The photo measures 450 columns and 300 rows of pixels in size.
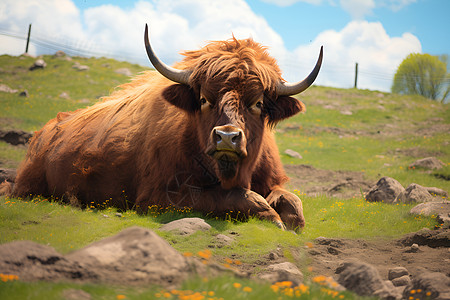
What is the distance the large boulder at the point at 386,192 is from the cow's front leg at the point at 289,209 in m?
4.09

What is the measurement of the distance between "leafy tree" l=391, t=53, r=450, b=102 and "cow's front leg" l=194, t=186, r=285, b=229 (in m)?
41.2

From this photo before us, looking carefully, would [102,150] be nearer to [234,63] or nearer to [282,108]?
[234,63]

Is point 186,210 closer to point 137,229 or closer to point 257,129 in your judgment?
point 257,129

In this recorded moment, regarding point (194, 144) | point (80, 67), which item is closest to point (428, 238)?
point (194, 144)

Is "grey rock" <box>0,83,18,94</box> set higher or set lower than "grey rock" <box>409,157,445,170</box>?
lower

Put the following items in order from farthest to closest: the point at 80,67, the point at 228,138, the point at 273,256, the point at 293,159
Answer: the point at 80,67 → the point at 293,159 → the point at 228,138 → the point at 273,256

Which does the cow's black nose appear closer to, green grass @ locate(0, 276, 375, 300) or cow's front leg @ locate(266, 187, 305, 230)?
cow's front leg @ locate(266, 187, 305, 230)

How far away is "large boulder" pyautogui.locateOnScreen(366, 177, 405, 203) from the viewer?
1013 centimetres

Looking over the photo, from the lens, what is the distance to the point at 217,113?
20.8ft

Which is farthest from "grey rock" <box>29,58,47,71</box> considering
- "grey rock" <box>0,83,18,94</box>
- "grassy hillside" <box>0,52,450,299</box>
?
"grey rock" <box>0,83,18,94</box>

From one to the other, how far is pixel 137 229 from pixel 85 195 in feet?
16.2

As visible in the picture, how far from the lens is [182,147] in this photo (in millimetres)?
7203

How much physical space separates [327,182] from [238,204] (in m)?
7.79

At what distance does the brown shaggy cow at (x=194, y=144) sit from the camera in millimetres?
6445
